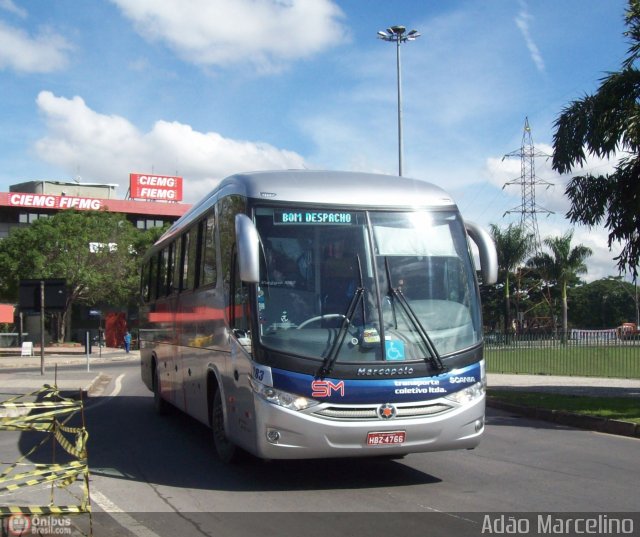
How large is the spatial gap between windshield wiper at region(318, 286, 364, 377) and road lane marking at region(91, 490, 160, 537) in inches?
85.0

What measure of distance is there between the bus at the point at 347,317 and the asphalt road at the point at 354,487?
478 millimetres

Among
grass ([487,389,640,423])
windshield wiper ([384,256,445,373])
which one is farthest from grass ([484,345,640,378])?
windshield wiper ([384,256,445,373])

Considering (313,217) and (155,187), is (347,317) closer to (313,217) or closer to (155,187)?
(313,217)

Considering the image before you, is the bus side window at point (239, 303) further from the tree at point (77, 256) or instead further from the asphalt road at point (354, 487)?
the tree at point (77, 256)

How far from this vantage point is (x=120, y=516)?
7020 millimetres

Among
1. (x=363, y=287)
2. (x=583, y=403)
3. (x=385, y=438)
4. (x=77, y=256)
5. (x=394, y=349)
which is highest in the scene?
(x=77, y=256)

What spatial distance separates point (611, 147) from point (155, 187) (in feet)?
236

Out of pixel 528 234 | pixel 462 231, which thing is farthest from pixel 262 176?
pixel 528 234

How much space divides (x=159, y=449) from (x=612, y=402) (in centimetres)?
944

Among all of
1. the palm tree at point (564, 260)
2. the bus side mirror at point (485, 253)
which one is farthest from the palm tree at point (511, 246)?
the bus side mirror at point (485, 253)

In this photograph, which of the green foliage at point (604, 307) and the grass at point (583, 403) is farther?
the green foliage at point (604, 307)

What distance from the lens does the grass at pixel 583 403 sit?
530 inches
